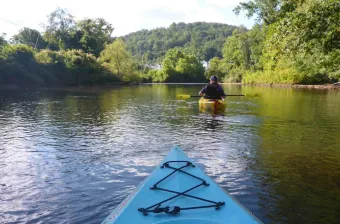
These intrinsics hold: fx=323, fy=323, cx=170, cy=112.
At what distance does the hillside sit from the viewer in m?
158

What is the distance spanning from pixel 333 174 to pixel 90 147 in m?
6.72

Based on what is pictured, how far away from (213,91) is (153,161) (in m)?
9.34

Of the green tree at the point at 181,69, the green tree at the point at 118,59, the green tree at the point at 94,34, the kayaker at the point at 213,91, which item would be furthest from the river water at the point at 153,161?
the green tree at the point at 181,69

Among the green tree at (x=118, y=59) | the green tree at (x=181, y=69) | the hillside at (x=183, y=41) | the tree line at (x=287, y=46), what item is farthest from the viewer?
the hillside at (x=183, y=41)

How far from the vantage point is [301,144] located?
10.3 meters

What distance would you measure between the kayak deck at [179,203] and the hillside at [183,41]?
151m

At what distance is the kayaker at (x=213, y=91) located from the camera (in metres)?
16.9

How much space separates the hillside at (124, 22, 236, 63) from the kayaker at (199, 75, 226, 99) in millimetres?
138687

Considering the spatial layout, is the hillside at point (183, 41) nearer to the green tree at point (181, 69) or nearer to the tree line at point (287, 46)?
the green tree at point (181, 69)

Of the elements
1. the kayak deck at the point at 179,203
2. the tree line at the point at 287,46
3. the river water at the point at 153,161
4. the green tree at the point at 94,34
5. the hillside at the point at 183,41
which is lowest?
the river water at the point at 153,161

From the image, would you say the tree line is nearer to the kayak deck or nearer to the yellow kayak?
the yellow kayak

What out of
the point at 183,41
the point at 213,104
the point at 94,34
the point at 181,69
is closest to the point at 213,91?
the point at 213,104

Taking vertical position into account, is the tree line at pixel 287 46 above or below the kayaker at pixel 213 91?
above

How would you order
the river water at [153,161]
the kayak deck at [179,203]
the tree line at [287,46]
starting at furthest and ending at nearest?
the tree line at [287,46]
the river water at [153,161]
the kayak deck at [179,203]
